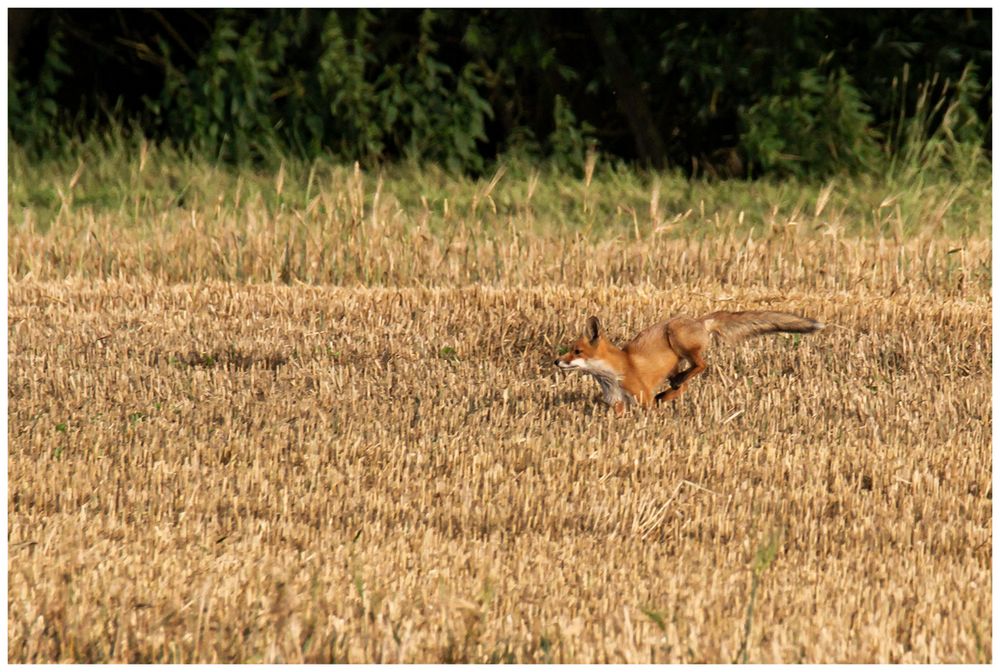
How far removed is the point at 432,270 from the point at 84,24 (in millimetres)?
10334

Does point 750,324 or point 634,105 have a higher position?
point 634,105

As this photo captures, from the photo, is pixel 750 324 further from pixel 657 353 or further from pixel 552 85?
pixel 552 85

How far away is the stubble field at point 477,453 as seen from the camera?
3.86 metres

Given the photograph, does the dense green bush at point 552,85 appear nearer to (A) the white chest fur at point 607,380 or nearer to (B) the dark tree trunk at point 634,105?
(B) the dark tree trunk at point 634,105

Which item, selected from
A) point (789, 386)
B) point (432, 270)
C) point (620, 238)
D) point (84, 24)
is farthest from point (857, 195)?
point (84, 24)

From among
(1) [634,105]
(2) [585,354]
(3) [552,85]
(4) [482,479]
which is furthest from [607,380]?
(3) [552,85]

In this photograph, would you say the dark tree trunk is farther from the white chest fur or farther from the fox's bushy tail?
the white chest fur

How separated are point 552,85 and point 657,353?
1126 centimetres

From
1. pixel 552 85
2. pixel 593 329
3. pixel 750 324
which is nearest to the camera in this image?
pixel 593 329

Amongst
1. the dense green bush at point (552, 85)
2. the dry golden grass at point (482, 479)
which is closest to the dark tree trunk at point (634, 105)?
the dense green bush at point (552, 85)

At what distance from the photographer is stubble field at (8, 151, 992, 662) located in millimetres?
3857

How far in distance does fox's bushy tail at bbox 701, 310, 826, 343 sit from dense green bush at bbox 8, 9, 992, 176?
8341 mm

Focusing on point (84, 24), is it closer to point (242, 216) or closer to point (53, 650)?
point (242, 216)

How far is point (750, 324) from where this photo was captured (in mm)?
6500
